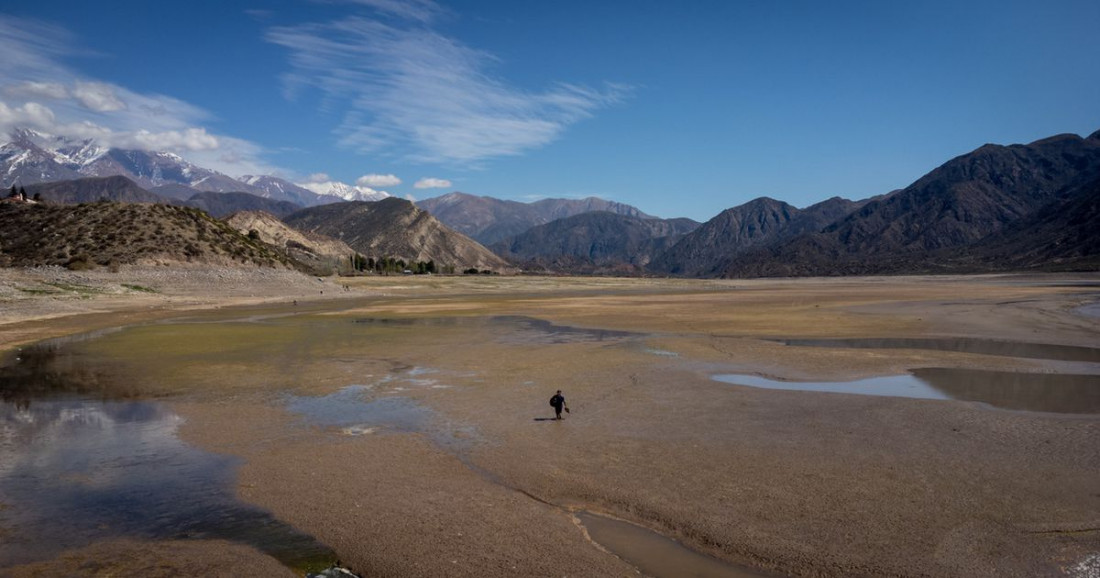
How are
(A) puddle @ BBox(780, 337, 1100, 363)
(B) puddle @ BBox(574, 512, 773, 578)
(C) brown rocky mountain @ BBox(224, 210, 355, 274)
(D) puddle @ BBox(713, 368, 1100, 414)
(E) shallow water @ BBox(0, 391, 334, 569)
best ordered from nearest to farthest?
(B) puddle @ BBox(574, 512, 773, 578) → (E) shallow water @ BBox(0, 391, 334, 569) → (D) puddle @ BBox(713, 368, 1100, 414) → (A) puddle @ BBox(780, 337, 1100, 363) → (C) brown rocky mountain @ BBox(224, 210, 355, 274)

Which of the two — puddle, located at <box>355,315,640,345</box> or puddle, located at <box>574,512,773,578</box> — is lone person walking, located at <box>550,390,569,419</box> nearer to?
puddle, located at <box>574,512,773,578</box>

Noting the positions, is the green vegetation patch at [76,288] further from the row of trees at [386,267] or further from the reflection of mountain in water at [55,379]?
the row of trees at [386,267]

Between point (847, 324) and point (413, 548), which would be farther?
point (847, 324)

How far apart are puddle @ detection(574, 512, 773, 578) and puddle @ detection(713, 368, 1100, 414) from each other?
1250 cm

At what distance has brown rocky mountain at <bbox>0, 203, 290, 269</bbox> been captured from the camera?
6622 cm

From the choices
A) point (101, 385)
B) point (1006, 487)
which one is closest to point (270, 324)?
point (101, 385)

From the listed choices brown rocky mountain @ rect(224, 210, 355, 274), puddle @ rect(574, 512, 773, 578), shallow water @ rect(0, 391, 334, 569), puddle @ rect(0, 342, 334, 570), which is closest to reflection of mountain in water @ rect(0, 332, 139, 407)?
puddle @ rect(0, 342, 334, 570)

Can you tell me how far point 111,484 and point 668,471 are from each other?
10.9 meters

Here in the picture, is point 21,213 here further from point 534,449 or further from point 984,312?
point 984,312

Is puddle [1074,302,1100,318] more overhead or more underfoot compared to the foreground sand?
more overhead

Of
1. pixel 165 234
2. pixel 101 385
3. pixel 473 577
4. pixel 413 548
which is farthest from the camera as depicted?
pixel 165 234

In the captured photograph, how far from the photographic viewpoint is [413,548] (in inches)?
356

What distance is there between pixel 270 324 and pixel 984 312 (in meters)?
53.8

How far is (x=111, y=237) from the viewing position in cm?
7088
